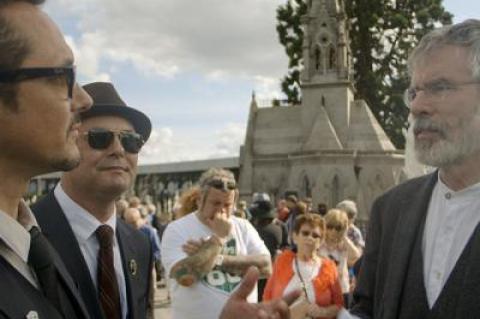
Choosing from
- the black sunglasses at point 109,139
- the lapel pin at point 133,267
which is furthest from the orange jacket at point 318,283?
the black sunglasses at point 109,139

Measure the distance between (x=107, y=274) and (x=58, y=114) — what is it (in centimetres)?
130

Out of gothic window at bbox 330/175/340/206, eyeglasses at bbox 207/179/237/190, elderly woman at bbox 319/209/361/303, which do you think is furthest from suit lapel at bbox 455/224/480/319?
gothic window at bbox 330/175/340/206

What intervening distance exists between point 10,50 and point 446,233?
2096 mm

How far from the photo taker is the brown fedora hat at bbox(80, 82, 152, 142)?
11.5 feet

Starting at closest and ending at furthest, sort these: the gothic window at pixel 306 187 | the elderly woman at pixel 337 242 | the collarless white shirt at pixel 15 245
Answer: the collarless white shirt at pixel 15 245 < the elderly woman at pixel 337 242 < the gothic window at pixel 306 187

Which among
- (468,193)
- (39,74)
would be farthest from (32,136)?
(468,193)

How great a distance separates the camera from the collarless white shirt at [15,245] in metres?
1.83

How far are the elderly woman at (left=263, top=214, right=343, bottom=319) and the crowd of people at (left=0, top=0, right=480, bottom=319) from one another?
139 centimetres

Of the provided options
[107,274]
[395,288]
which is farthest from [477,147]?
[107,274]

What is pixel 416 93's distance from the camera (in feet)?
10.3

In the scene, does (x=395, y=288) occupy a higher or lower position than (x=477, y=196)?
lower

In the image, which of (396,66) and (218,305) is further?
(396,66)

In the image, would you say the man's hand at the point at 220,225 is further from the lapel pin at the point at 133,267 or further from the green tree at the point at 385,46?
the green tree at the point at 385,46

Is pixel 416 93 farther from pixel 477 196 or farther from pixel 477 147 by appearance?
pixel 477 196
